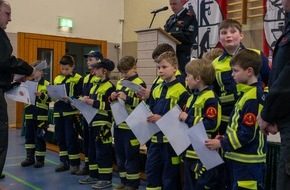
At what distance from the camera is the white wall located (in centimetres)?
859

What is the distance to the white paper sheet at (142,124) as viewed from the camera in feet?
9.80

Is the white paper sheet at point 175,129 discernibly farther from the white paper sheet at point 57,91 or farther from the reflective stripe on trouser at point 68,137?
the reflective stripe on trouser at point 68,137

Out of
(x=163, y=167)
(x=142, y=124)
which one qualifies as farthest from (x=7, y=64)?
(x=163, y=167)

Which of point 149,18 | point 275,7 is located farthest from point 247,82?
point 149,18

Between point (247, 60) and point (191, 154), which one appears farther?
point (191, 154)

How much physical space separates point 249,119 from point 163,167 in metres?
1.07

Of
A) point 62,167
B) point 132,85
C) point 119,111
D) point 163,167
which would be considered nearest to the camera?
point 163,167

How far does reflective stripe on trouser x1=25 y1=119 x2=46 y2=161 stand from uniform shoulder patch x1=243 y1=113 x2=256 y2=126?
3352 millimetres

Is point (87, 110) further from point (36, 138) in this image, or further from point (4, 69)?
point (36, 138)

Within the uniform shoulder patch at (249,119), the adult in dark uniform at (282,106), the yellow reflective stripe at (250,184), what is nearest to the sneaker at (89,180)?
the yellow reflective stripe at (250,184)

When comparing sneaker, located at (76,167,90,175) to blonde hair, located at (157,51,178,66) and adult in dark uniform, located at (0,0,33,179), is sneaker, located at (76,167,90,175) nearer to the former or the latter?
adult in dark uniform, located at (0,0,33,179)

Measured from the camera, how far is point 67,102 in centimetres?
439

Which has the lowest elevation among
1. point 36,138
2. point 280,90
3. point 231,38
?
point 36,138

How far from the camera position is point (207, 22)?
7.11 m
